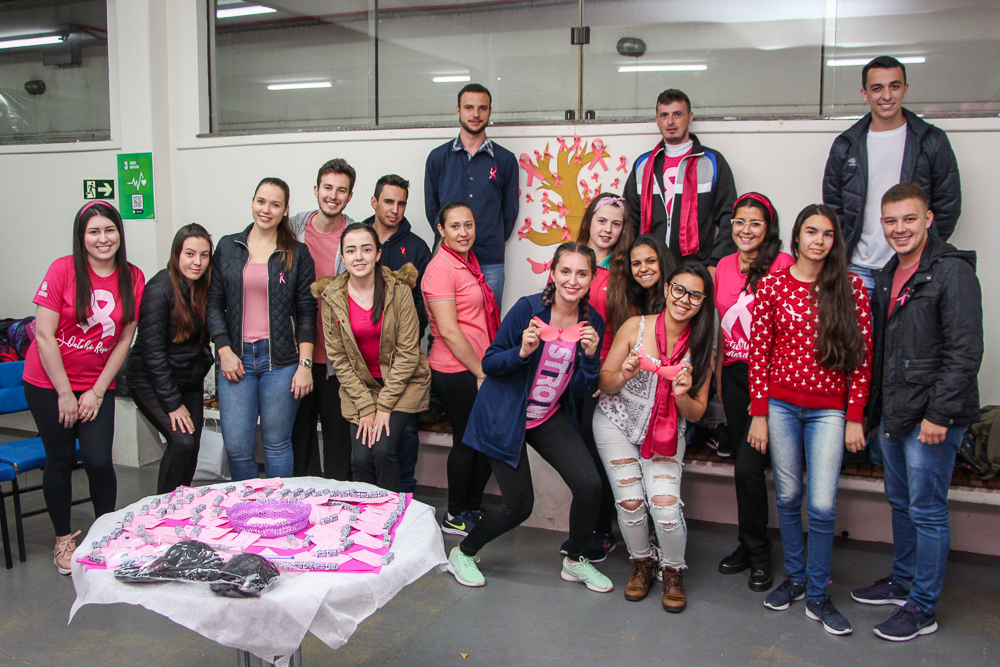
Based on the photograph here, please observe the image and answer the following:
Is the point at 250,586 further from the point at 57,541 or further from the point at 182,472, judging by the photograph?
the point at 57,541

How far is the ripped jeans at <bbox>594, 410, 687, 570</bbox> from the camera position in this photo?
2840mm

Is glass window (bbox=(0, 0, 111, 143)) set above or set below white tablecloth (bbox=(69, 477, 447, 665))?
above

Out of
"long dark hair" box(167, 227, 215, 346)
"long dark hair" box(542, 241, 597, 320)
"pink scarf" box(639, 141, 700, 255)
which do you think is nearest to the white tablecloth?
"long dark hair" box(542, 241, 597, 320)

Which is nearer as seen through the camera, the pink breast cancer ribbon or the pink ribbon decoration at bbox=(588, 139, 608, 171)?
the pink breast cancer ribbon

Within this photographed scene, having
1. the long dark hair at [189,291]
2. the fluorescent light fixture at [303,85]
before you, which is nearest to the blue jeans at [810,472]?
the long dark hair at [189,291]

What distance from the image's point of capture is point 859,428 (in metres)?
2.63

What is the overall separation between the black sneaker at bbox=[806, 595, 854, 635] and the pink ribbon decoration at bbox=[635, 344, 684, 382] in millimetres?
946

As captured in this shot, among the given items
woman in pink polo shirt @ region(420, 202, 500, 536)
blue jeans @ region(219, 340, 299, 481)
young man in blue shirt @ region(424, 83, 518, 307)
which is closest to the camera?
blue jeans @ region(219, 340, 299, 481)

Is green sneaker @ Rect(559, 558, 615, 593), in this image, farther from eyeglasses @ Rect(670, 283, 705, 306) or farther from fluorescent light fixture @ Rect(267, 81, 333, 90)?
fluorescent light fixture @ Rect(267, 81, 333, 90)

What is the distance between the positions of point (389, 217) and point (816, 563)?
7.56 feet

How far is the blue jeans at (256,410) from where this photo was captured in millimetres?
3205

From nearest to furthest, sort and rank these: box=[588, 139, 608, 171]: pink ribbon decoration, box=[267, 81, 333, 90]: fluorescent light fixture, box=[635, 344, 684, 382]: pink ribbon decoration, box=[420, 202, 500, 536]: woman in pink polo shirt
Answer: box=[635, 344, 684, 382]: pink ribbon decoration → box=[420, 202, 500, 536]: woman in pink polo shirt → box=[588, 139, 608, 171]: pink ribbon decoration → box=[267, 81, 333, 90]: fluorescent light fixture

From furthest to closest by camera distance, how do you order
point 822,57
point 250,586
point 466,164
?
point 822,57 < point 466,164 < point 250,586

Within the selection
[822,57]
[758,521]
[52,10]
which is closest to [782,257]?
[758,521]
